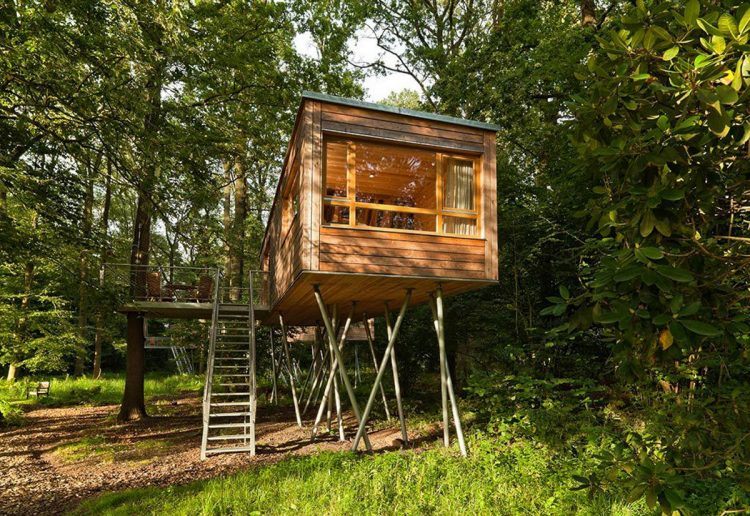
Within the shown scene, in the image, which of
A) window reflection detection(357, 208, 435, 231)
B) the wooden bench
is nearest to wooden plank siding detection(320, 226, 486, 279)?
window reflection detection(357, 208, 435, 231)

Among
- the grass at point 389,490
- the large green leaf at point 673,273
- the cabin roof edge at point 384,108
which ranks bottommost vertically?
the grass at point 389,490

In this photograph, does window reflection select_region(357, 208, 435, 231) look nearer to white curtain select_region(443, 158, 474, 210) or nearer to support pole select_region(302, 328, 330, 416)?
white curtain select_region(443, 158, 474, 210)

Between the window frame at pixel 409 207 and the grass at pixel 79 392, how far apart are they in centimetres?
1006

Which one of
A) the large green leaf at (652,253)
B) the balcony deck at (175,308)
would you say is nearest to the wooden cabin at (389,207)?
the balcony deck at (175,308)

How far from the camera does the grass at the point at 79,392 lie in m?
11.8

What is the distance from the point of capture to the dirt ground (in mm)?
6289

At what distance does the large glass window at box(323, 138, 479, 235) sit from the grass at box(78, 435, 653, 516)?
11.7 ft

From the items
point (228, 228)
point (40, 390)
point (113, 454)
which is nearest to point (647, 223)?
point (113, 454)

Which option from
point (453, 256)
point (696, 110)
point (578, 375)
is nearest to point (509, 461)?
point (453, 256)

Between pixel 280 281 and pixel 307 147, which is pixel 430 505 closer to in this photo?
pixel 307 147

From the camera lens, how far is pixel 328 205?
7461 millimetres

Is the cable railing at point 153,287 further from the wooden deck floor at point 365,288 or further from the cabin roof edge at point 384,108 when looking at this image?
the cabin roof edge at point 384,108

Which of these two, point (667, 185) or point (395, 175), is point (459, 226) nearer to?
point (395, 175)

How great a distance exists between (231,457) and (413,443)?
3.22 metres
